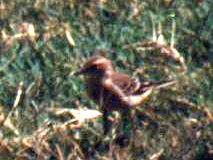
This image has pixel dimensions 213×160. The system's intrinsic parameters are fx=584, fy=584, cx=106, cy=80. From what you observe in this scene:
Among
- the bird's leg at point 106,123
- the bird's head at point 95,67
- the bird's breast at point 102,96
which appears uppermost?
the bird's head at point 95,67

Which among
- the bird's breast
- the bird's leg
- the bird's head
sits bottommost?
the bird's leg

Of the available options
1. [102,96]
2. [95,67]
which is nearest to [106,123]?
[102,96]

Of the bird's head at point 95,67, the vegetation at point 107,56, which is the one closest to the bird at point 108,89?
the bird's head at point 95,67

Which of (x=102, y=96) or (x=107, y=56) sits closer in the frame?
(x=102, y=96)

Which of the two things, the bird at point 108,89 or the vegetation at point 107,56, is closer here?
the vegetation at point 107,56

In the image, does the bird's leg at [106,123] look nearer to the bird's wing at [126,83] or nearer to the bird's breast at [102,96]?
the bird's breast at [102,96]

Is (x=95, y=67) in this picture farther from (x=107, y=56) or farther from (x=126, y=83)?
(x=107, y=56)

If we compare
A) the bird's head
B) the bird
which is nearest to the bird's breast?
the bird

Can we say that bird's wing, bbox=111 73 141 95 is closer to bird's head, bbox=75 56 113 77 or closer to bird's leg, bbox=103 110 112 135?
bird's head, bbox=75 56 113 77
